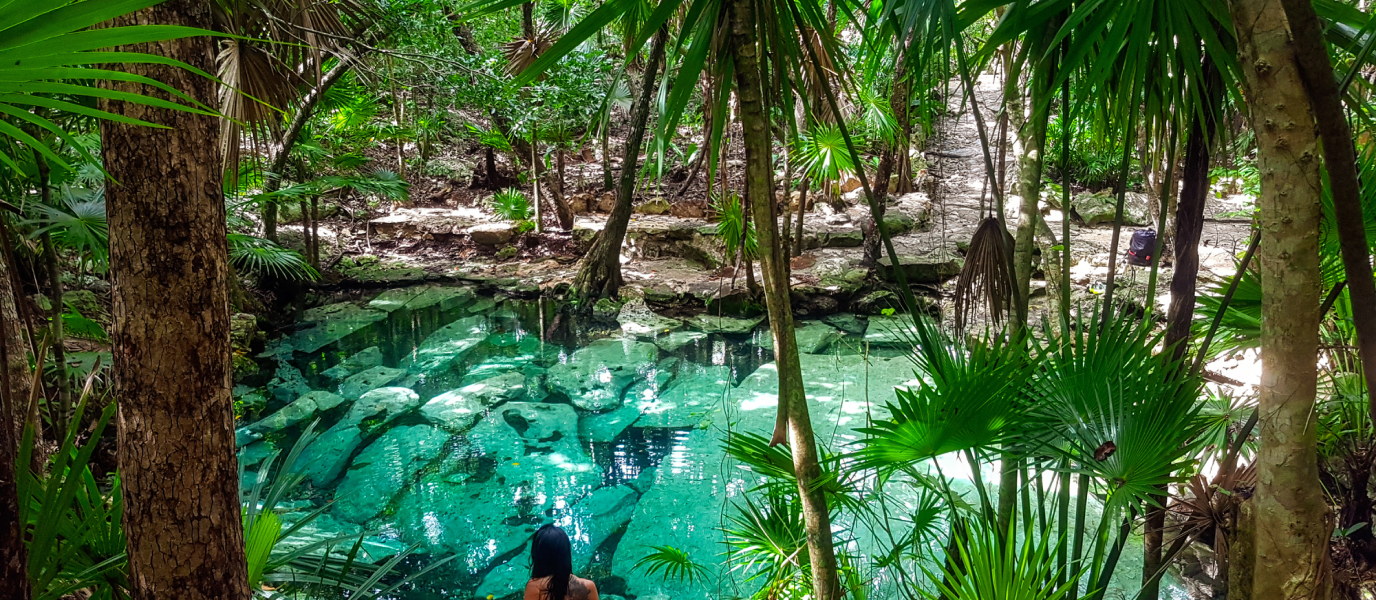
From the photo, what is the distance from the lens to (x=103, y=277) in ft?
21.4

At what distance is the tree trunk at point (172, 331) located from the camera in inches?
56.6

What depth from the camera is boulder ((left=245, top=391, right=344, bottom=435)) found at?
203 inches

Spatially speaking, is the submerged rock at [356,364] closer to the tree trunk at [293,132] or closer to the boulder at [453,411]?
the boulder at [453,411]

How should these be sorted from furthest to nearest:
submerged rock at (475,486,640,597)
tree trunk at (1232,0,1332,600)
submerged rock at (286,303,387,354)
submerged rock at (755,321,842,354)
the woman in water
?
submerged rock at (286,303,387,354), submerged rock at (755,321,842,354), submerged rock at (475,486,640,597), the woman in water, tree trunk at (1232,0,1332,600)

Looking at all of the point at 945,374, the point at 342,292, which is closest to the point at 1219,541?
the point at 945,374

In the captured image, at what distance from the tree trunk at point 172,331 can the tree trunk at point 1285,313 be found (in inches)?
77.3

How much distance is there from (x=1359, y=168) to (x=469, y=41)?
8.78m

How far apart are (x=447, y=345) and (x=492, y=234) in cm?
323

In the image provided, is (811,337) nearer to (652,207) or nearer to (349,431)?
(349,431)

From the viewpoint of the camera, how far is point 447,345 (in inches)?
283

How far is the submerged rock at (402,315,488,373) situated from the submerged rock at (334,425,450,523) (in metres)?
1.45

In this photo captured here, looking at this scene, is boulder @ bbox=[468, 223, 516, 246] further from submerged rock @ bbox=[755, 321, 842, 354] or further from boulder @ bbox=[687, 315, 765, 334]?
submerged rock @ bbox=[755, 321, 842, 354]

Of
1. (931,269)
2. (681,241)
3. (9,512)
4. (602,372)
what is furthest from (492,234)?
(9,512)

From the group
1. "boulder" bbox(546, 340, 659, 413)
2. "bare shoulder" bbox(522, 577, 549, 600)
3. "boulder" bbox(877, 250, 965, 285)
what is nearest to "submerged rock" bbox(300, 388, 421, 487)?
"boulder" bbox(546, 340, 659, 413)
